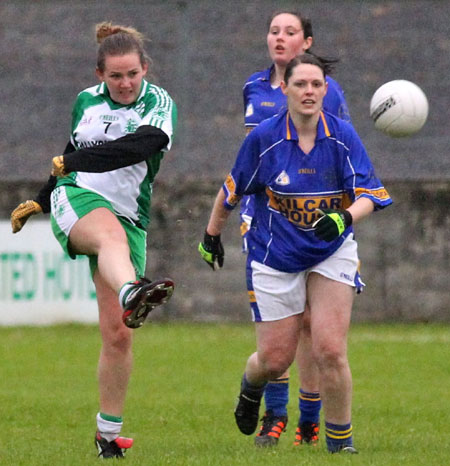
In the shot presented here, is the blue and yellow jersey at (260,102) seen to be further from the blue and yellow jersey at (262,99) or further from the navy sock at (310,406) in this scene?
the navy sock at (310,406)

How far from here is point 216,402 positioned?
9008mm

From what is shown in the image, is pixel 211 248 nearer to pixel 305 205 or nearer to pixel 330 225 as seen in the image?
pixel 305 205

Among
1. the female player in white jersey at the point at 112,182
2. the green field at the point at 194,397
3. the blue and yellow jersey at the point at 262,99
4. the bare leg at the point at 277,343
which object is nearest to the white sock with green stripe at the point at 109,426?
the female player in white jersey at the point at 112,182

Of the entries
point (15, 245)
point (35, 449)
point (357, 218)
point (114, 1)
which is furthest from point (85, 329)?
point (357, 218)

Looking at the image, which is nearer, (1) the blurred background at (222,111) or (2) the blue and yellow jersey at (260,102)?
(2) the blue and yellow jersey at (260,102)

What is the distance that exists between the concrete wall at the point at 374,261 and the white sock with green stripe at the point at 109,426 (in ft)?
Answer: 22.4

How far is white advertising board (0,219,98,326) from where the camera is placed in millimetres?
13102

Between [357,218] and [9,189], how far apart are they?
8.19 metres

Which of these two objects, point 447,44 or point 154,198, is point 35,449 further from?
point 447,44

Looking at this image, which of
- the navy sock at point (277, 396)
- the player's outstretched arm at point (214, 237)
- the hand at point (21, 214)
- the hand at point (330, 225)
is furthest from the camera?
the navy sock at point (277, 396)

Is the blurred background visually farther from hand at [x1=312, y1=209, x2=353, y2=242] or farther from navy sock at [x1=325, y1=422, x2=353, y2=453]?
hand at [x1=312, y1=209, x2=353, y2=242]

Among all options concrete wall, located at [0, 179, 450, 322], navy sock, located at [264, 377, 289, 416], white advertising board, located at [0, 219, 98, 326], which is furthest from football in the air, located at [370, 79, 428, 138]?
white advertising board, located at [0, 219, 98, 326]

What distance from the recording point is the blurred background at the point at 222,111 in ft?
44.1

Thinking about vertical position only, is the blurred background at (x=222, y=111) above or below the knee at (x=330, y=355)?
above
